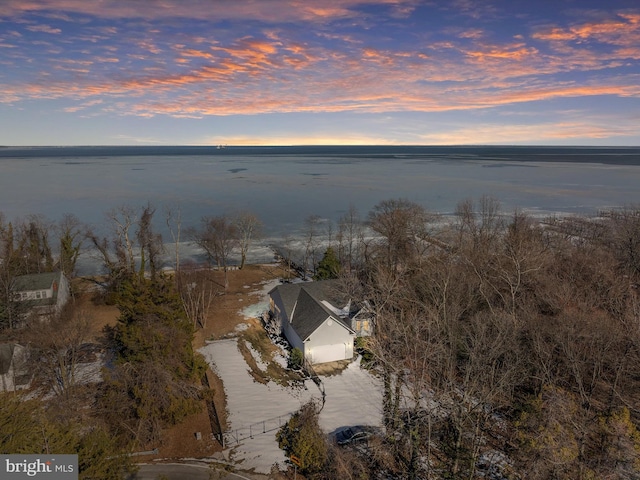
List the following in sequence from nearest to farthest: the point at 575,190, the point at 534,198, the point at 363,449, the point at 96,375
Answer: the point at 363,449
the point at 96,375
the point at 534,198
the point at 575,190

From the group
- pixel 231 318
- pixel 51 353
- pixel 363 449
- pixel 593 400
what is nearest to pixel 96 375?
pixel 51 353

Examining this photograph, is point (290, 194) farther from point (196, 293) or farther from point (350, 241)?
point (196, 293)

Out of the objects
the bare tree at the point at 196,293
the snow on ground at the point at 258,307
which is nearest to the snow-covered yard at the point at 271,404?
the bare tree at the point at 196,293

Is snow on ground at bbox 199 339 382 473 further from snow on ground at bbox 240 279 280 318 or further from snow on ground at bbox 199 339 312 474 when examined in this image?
snow on ground at bbox 240 279 280 318

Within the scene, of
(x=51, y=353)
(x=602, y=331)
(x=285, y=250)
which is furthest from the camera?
(x=285, y=250)

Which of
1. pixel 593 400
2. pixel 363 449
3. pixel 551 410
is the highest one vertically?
pixel 551 410

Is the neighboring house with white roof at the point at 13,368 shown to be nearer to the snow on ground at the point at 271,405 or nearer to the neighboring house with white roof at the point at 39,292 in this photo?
the neighboring house with white roof at the point at 39,292

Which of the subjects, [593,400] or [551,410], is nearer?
[551,410]

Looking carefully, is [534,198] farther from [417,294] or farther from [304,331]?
[304,331]
